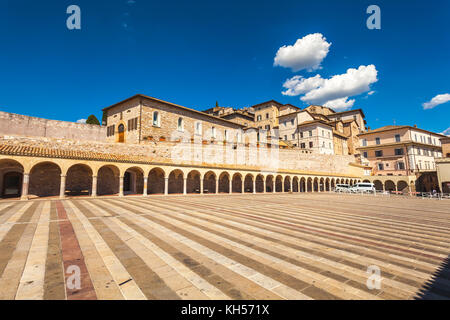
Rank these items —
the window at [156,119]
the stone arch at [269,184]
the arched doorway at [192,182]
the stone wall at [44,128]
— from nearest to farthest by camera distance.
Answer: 1. the stone wall at [44,128]
2. the arched doorway at [192,182]
3. the window at [156,119]
4. the stone arch at [269,184]

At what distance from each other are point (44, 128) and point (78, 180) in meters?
9.95

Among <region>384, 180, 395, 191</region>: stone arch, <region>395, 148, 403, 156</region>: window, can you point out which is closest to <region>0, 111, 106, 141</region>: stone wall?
<region>384, 180, 395, 191</region>: stone arch

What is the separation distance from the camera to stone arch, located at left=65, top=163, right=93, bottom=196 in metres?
21.1

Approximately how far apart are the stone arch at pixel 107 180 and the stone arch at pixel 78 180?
99cm

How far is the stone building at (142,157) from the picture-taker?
19094mm

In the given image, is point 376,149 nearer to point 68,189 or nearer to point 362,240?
point 362,240

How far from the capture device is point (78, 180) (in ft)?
71.1

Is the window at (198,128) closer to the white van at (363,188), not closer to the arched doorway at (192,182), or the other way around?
Answer: the arched doorway at (192,182)

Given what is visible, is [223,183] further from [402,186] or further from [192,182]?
[402,186]

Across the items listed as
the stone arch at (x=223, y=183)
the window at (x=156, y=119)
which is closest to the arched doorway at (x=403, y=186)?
the stone arch at (x=223, y=183)

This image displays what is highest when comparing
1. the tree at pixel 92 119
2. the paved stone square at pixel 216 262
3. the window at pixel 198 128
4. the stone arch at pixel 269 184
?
the tree at pixel 92 119

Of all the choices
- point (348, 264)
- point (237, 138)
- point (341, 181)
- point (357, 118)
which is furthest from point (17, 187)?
point (357, 118)

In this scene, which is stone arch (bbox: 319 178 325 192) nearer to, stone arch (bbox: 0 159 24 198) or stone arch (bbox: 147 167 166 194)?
stone arch (bbox: 147 167 166 194)

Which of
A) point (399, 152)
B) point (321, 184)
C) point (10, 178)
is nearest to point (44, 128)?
point (10, 178)
